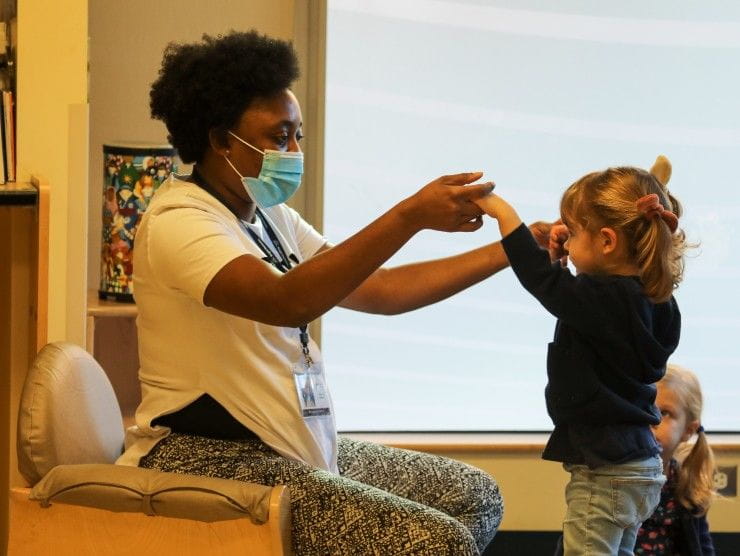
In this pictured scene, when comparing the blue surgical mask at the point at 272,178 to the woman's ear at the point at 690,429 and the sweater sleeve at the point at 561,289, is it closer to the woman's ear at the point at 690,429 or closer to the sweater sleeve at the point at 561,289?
the sweater sleeve at the point at 561,289

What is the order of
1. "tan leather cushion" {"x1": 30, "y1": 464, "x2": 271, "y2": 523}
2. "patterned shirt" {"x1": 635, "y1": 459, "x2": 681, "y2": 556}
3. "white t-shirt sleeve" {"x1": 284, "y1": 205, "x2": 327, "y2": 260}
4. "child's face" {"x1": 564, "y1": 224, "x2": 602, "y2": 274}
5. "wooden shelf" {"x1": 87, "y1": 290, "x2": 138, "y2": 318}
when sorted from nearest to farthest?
1. "tan leather cushion" {"x1": 30, "y1": 464, "x2": 271, "y2": 523}
2. "child's face" {"x1": 564, "y1": 224, "x2": 602, "y2": 274}
3. "white t-shirt sleeve" {"x1": 284, "y1": 205, "x2": 327, "y2": 260}
4. "patterned shirt" {"x1": 635, "y1": 459, "x2": 681, "y2": 556}
5. "wooden shelf" {"x1": 87, "y1": 290, "x2": 138, "y2": 318}

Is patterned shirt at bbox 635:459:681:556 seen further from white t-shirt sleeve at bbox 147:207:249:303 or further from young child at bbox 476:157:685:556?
white t-shirt sleeve at bbox 147:207:249:303

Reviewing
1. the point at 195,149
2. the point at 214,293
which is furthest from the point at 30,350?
the point at 214,293

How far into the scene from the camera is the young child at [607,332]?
225cm

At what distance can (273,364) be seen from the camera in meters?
2.34

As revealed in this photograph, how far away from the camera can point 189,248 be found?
2.21 metres

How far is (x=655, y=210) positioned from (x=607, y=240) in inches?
4.2

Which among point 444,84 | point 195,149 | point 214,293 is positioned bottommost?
point 214,293

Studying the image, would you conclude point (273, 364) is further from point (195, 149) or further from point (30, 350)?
point (30, 350)

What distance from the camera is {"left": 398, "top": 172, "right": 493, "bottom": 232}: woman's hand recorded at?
2.13 metres

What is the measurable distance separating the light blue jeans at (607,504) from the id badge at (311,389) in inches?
19.9

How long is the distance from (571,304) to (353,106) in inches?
64.2

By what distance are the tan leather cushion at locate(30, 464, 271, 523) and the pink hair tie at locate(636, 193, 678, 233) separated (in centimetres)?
84

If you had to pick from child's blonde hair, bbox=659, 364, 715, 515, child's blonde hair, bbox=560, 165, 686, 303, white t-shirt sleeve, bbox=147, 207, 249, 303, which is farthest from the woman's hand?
child's blonde hair, bbox=659, 364, 715, 515
